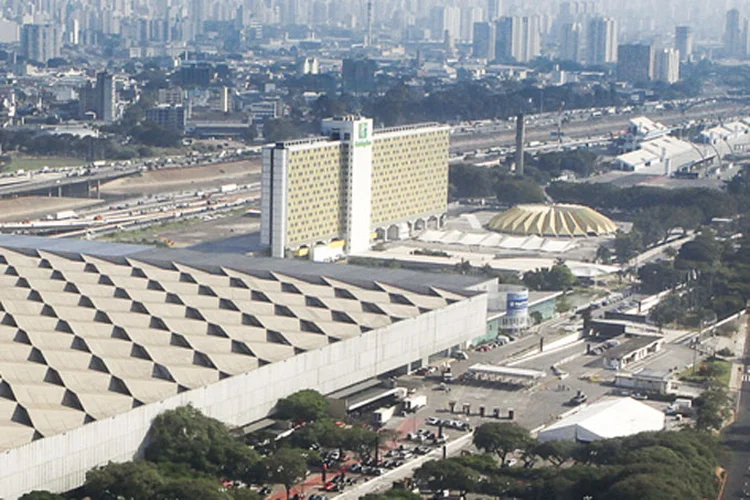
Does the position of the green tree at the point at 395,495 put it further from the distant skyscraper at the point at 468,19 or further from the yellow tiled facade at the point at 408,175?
the distant skyscraper at the point at 468,19

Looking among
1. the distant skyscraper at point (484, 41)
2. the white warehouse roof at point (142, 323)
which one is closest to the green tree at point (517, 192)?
the white warehouse roof at point (142, 323)

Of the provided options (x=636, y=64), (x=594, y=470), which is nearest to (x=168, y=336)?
(x=594, y=470)

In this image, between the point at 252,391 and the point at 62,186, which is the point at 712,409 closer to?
the point at 252,391

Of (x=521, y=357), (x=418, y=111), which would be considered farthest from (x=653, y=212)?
(x=418, y=111)

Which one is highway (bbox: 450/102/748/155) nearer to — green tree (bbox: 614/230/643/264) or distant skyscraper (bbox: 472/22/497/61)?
green tree (bbox: 614/230/643/264)

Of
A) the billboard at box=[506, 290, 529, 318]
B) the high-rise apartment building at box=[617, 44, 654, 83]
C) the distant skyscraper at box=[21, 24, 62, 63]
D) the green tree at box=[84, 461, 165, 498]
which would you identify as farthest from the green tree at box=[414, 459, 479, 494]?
the distant skyscraper at box=[21, 24, 62, 63]
